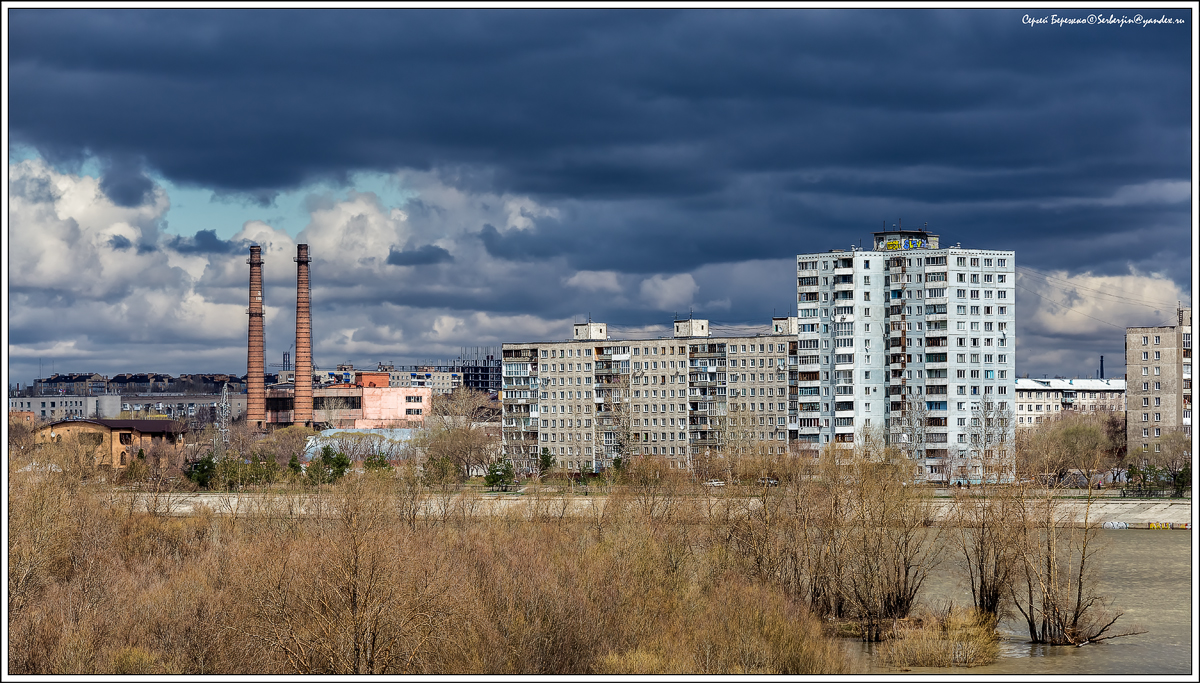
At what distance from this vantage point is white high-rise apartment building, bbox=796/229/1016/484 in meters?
80.4

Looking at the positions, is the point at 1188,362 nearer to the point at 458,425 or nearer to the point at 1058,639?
Result: the point at 458,425

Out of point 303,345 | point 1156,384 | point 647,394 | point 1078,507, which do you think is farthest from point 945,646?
point 303,345

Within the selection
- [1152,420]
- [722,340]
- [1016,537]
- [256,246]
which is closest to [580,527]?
[1016,537]

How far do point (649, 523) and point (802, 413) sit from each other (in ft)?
145

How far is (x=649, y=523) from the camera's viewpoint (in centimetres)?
4300

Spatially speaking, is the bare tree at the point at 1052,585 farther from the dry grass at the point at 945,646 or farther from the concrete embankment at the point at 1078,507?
the concrete embankment at the point at 1078,507

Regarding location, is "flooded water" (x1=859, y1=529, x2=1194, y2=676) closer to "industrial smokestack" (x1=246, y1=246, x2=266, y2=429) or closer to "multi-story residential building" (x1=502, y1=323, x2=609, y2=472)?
"multi-story residential building" (x1=502, y1=323, x2=609, y2=472)

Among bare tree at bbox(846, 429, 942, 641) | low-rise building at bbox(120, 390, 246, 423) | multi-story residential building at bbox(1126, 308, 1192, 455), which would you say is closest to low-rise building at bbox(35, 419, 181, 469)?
bare tree at bbox(846, 429, 942, 641)

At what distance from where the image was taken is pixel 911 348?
8256cm

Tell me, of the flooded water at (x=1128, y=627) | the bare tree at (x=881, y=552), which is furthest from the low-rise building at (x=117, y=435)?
the flooded water at (x=1128, y=627)

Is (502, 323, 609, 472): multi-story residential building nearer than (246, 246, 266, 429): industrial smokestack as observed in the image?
Yes

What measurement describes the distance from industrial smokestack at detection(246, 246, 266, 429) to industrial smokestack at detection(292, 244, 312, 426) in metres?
3.61

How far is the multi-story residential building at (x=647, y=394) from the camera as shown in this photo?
89.3m

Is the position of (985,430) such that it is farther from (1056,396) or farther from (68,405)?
(68,405)
